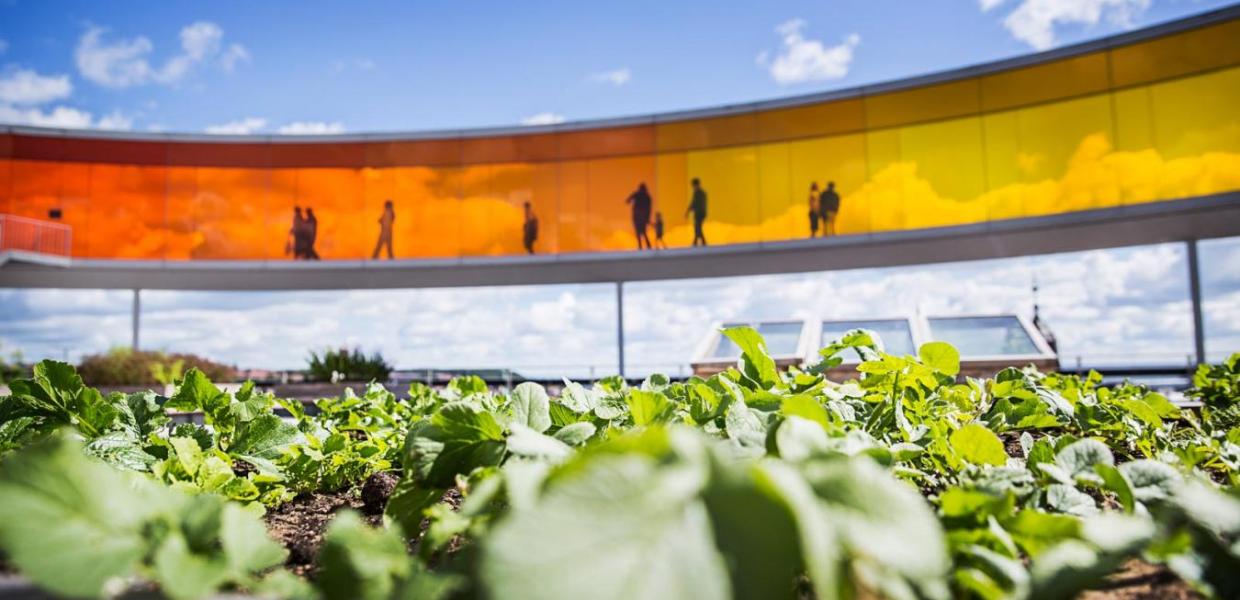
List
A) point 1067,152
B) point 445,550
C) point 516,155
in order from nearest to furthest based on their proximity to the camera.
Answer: point 445,550 → point 1067,152 → point 516,155

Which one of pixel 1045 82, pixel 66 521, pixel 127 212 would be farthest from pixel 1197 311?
pixel 127 212

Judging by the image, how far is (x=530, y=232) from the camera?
67.3ft

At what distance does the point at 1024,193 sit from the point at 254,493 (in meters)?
18.1

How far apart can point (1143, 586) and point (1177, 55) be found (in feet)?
59.6

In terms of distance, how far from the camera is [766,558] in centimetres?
64

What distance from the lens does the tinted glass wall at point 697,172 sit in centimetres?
1562

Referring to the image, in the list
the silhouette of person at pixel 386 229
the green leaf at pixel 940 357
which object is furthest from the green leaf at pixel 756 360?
the silhouette of person at pixel 386 229

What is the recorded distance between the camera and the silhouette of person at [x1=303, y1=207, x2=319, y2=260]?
68.6 feet

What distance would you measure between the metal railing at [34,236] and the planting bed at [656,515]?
22.9 meters

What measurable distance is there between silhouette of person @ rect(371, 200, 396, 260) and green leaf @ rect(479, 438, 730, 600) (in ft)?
69.5

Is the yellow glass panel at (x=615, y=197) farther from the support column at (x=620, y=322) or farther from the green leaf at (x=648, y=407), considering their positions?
the green leaf at (x=648, y=407)

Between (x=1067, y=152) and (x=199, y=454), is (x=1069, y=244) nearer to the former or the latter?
(x=1067, y=152)

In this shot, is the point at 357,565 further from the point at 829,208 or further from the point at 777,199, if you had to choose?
the point at 777,199

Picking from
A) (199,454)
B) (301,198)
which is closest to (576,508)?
(199,454)
